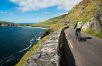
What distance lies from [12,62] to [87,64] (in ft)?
139

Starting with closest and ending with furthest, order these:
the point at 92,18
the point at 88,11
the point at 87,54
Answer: the point at 87,54 → the point at 92,18 → the point at 88,11

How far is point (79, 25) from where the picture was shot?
76.8ft

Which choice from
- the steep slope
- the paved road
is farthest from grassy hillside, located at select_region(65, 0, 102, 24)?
the paved road

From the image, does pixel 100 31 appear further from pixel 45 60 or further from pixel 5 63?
pixel 5 63

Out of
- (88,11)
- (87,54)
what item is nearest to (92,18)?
(87,54)

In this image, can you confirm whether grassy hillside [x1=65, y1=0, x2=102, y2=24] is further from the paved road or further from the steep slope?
the paved road

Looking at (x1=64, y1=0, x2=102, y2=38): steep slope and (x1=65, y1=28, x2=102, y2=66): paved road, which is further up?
(x1=64, y1=0, x2=102, y2=38): steep slope

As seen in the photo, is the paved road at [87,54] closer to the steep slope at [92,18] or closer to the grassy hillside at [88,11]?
the steep slope at [92,18]

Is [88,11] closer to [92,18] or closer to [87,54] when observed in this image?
[92,18]

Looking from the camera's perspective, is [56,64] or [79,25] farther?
[79,25]

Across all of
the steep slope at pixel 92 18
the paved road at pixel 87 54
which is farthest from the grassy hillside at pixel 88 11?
the paved road at pixel 87 54

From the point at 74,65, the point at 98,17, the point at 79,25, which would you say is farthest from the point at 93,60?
the point at 98,17

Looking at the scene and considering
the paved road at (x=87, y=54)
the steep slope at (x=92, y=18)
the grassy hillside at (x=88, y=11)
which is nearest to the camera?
the paved road at (x=87, y=54)

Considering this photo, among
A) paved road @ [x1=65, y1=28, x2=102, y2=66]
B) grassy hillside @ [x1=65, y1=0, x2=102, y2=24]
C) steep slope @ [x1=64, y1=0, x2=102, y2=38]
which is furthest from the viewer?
grassy hillside @ [x1=65, y1=0, x2=102, y2=24]
